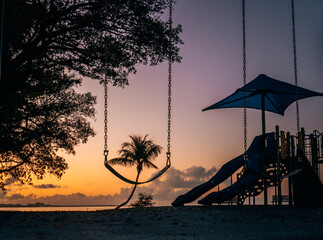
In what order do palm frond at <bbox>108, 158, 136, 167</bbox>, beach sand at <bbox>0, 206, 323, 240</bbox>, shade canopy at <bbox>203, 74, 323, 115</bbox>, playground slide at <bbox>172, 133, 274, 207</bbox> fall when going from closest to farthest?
beach sand at <bbox>0, 206, 323, 240</bbox>, playground slide at <bbox>172, 133, 274, 207</bbox>, shade canopy at <bbox>203, 74, 323, 115</bbox>, palm frond at <bbox>108, 158, 136, 167</bbox>

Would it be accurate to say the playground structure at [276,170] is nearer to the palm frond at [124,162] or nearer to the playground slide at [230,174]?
the playground slide at [230,174]

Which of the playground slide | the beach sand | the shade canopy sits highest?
the shade canopy

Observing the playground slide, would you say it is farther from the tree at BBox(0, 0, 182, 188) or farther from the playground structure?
the tree at BBox(0, 0, 182, 188)

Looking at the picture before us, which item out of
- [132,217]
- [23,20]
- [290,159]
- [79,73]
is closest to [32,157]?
[79,73]

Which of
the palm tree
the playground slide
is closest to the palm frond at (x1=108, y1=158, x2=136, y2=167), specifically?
the palm tree

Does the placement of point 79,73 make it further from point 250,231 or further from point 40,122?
point 250,231

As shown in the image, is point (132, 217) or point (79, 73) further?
point (79, 73)

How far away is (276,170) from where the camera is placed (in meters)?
16.4

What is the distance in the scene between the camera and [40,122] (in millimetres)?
18000

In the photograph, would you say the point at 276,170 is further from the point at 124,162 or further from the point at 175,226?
the point at 124,162

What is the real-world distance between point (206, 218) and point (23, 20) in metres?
9.24

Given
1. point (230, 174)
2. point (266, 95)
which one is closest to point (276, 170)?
point (230, 174)

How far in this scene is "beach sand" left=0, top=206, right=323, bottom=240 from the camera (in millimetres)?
8750

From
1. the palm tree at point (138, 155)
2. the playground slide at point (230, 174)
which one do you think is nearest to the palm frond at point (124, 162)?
the palm tree at point (138, 155)
